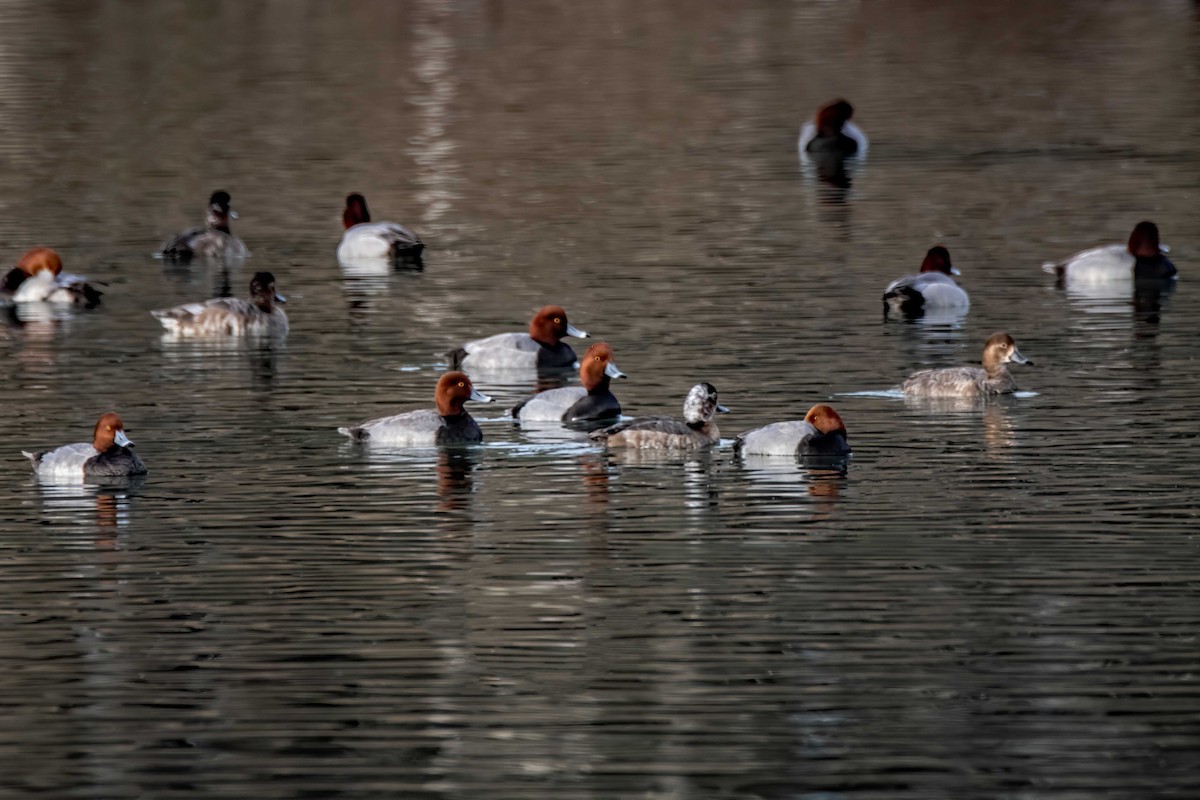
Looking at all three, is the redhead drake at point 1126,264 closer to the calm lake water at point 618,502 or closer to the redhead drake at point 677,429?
the calm lake water at point 618,502

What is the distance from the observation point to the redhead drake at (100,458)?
15.9m

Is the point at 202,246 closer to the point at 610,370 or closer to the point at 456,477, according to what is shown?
the point at 610,370

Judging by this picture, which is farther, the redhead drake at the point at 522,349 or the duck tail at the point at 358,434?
the redhead drake at the point at 522,349

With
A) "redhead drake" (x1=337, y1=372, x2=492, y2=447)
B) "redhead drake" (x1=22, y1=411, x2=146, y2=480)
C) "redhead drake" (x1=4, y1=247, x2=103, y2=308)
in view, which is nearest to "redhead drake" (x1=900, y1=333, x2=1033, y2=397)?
"redhead drake" (x1=337, y1=372, x2=492, y2=447)

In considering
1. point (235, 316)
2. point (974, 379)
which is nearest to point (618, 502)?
point (974, 379)

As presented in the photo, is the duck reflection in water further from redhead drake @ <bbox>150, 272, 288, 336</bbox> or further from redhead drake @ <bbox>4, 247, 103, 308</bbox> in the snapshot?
redhead drake @ <bbox>4, 247, 103, 308</bbox>

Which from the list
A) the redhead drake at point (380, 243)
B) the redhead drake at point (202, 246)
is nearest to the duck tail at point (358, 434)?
the redhead drake at point (380, 243)

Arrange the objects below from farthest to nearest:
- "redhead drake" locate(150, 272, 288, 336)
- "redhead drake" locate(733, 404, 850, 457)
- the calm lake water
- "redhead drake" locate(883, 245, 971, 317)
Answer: "redhead drake" locate(883, 245, 971, 317) < "redhead drake" locate(150, 272, 288, 336) < "redhead drake" locate(733, 404, 850, 457) < the calm lake water

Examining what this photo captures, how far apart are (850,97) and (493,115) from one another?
701 cm

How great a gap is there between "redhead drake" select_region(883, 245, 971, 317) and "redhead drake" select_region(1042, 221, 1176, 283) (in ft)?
7.23

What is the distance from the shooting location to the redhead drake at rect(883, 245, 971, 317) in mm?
23531

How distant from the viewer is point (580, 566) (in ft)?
43.4

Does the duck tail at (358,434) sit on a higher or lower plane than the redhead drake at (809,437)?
higher

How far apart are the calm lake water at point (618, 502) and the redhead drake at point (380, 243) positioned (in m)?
0.40
